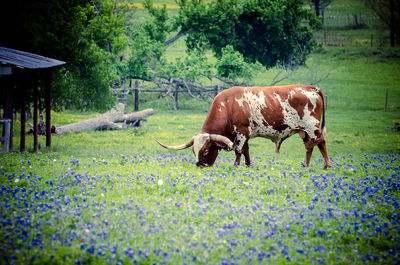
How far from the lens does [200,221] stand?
6426 mm

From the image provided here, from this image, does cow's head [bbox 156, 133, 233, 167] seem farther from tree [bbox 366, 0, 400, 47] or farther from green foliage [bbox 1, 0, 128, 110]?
tree [bbox 366, 0, 400, 47]

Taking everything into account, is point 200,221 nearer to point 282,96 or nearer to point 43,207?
point 43,207

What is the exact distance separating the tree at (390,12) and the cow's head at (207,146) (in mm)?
35733

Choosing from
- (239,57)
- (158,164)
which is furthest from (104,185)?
(239,57)

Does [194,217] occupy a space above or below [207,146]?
below

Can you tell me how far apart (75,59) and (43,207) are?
34.8 feet

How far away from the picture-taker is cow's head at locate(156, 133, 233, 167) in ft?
34.4

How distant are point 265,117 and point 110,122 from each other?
11554mm

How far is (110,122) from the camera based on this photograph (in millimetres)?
20844

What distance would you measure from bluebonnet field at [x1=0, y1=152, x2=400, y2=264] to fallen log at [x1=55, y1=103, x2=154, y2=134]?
984 cm

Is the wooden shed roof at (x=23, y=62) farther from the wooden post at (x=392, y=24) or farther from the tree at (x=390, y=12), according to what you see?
the wooden post at (x=392, y=24)

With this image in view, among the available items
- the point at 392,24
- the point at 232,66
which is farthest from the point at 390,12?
the point at 232,66

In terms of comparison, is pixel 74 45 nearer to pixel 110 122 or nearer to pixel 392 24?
pixel 110 122

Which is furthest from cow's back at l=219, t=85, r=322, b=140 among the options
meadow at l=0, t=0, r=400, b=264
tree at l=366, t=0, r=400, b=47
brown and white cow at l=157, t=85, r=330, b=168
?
tree at l=366, t=0, r=400, b=47
